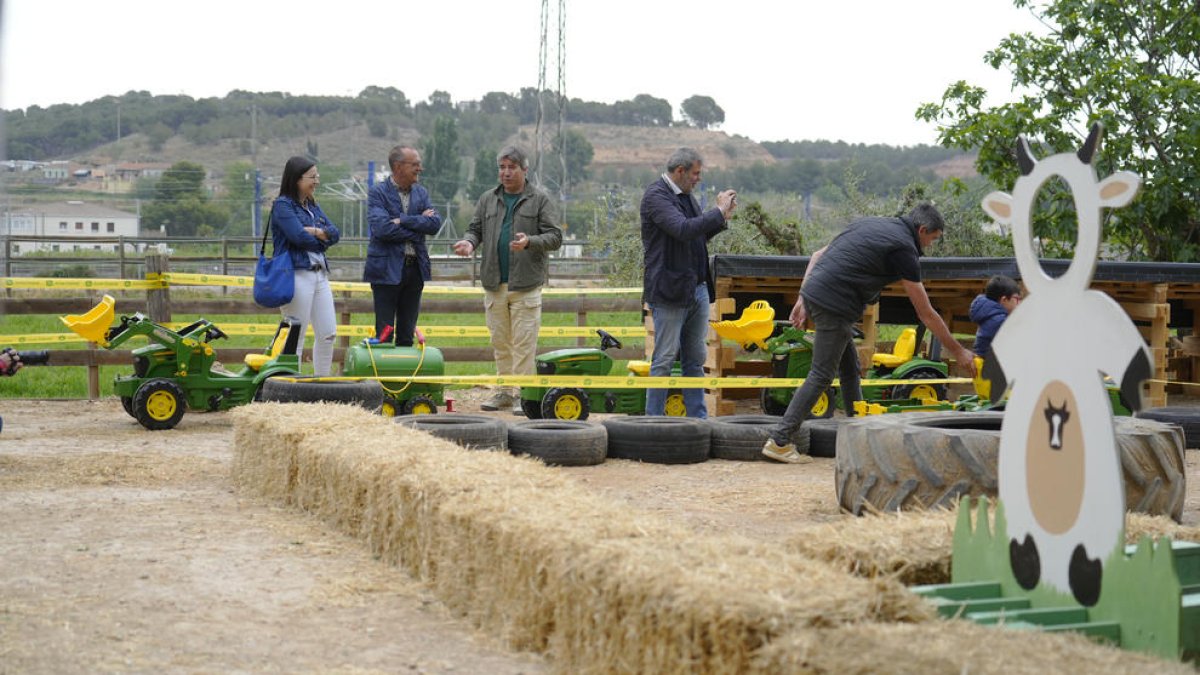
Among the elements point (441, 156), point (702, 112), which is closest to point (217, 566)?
point (441, 156)

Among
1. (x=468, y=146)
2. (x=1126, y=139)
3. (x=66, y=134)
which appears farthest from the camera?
(x=468, y=146)

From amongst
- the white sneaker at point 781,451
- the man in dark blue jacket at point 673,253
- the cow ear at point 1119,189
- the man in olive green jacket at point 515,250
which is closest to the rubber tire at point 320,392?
the man in olive green jacket at point 515,250

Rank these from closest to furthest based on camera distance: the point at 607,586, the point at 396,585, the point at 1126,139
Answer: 1. the point at 607,586
2. the point at 396,585
3. the point at 1126,139

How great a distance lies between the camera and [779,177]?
4284 inches

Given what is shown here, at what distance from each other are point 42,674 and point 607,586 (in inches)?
66.9

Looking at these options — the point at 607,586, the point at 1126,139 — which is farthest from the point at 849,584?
the point at 1126,139

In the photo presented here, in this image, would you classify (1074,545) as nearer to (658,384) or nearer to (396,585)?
(396,585)

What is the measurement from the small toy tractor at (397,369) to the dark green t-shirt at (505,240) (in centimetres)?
90

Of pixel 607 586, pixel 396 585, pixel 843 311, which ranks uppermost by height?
pixel 843 311

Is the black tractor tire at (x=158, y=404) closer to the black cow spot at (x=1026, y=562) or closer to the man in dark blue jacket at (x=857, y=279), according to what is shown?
the man in dark blue jacket at (x=857, y=279)

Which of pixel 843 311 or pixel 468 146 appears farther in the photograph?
pixel 468 146

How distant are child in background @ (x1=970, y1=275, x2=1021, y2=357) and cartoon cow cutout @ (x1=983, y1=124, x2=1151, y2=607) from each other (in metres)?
6.22

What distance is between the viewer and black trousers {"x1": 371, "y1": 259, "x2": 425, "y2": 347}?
37.9 feet

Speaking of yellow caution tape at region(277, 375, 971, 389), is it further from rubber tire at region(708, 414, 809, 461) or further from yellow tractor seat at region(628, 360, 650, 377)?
yellow tractor seat at region(628, 360, 650, 377)
